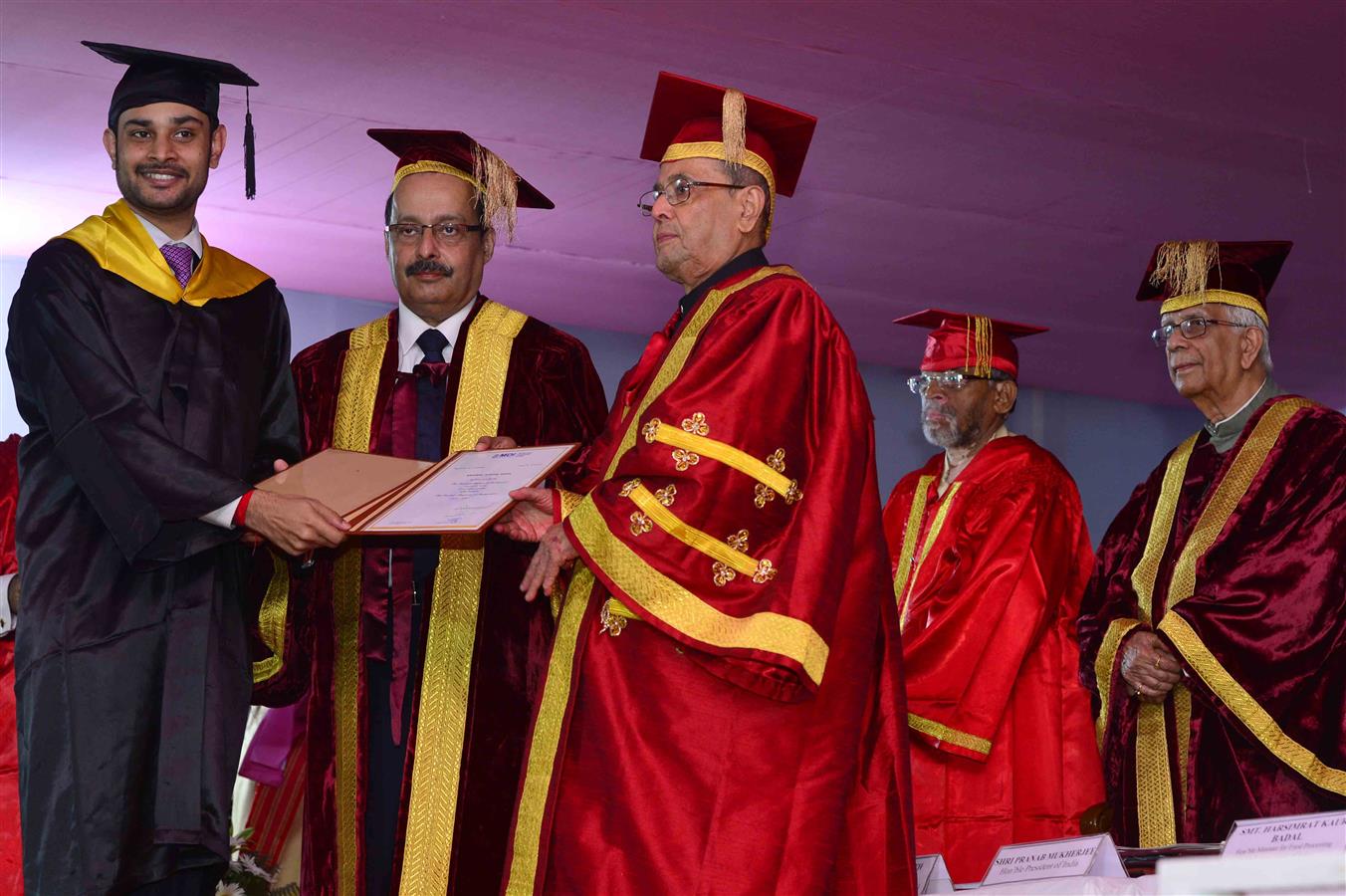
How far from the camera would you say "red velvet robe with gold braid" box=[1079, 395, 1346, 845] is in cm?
432

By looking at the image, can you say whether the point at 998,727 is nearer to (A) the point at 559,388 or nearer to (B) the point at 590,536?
(A) the point at 559,388

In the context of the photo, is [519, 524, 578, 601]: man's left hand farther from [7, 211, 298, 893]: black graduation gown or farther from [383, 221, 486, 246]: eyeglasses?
[383, 221, 486, 246]: eyeglasses

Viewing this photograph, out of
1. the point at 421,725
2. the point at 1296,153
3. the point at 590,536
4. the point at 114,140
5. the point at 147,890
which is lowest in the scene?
the point at 147,890

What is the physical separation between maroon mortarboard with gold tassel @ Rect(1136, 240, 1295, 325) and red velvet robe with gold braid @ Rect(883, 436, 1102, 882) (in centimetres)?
87

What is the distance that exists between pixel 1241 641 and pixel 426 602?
2074 mm

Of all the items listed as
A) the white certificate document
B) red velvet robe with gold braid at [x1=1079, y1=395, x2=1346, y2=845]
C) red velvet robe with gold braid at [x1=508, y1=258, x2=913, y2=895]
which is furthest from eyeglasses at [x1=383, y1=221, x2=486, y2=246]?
red velvet robe with gold braid at [x1=1079, y1=395, x2=1346, y2=845]

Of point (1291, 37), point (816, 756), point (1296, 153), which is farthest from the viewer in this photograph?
point (1296, 153)

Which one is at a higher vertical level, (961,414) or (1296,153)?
(1296,153)

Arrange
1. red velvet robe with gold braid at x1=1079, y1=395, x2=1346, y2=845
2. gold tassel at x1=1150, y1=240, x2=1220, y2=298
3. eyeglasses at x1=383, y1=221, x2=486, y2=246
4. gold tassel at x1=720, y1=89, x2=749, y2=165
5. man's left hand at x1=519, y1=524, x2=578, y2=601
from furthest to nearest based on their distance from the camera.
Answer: gold tassel at x1=1150, y1=240, x2=1220, y2=298 < red velvet robe with gold braid at x1=1079, y1=395, x2=1346, y2=845 < eyeglasses at x1=383, y1=221, x2=486, y2=246 < gold tassel at x1=720, y1=89, x2=749, y2=165 < man's left hand at x1=519, y1=524, x2=578, y2=601

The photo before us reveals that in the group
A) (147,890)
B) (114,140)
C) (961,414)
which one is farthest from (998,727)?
(114,140)

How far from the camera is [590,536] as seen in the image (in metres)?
3.29

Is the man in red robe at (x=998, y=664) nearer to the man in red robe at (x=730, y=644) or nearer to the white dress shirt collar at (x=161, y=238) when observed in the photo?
the man in red robe at (x=730, y=644)

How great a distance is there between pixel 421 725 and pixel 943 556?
2.25 m

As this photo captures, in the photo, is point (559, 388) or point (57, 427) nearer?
point (57, 427)
